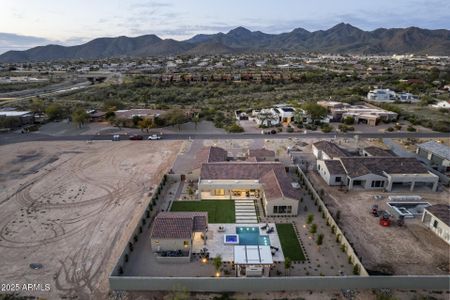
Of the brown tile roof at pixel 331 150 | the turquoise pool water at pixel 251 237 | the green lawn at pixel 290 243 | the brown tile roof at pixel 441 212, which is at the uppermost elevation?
the brown tile roof at pixel 331 150

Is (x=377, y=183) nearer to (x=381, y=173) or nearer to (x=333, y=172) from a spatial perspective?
(x=381, y=173)

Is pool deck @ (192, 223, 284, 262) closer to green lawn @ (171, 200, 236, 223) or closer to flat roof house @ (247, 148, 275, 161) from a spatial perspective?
green lawn @ (171, 200, 236, 223)

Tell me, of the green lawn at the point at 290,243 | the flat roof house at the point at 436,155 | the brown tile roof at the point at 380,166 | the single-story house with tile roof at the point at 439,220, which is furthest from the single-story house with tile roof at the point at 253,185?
the flat roof house at the point at 436,155

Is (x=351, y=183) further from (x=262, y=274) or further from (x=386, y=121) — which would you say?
(x=386, y=121)

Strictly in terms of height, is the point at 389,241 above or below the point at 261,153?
below

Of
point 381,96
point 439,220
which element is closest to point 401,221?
point 439,220

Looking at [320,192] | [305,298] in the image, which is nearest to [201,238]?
[305,298]

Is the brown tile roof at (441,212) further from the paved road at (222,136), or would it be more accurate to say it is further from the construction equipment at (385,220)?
the paved road at (222,136)
